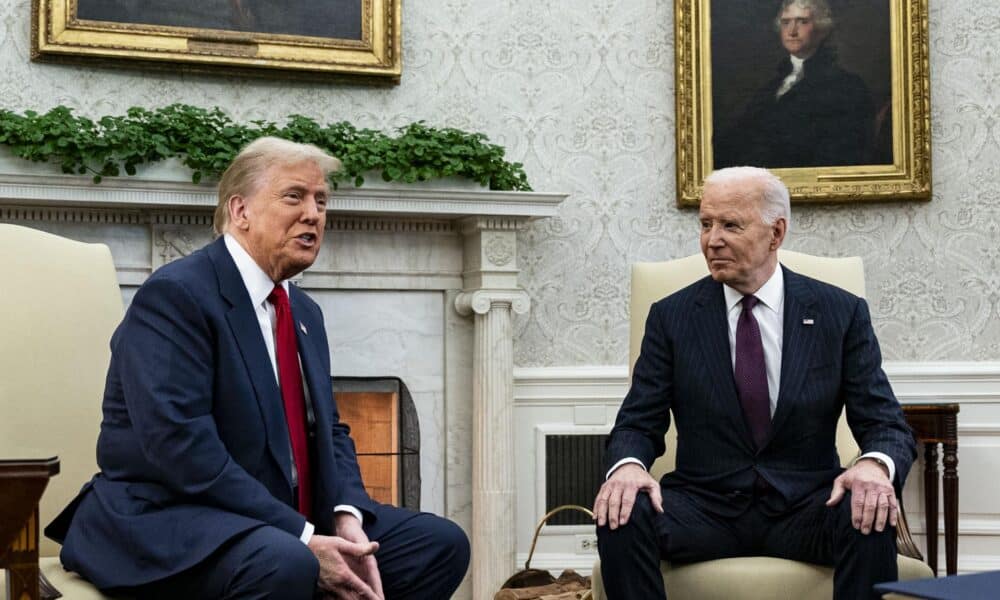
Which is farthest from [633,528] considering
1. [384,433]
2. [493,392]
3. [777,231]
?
[384,433]

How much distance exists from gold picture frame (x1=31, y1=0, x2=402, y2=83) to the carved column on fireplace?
2.96ft

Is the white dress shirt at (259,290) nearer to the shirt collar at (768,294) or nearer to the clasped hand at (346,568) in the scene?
the clasped hand at (346,568)

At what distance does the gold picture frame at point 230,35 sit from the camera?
478 cm

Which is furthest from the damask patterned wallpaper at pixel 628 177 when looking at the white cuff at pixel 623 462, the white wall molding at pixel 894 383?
the white cuff at pixel 623 462

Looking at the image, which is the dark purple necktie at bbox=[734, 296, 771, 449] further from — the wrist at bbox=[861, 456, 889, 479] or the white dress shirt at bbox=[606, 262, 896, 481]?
the wrist at bbox=[861, 456, 889, 479]

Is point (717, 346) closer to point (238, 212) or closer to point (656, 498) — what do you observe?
point (656, 498)

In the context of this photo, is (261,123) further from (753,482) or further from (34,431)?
(753,482)

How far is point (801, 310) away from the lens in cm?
322

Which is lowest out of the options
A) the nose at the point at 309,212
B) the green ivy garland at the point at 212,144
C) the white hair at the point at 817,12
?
the nose at the point at 309,212

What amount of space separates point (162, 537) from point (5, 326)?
2.88 ft

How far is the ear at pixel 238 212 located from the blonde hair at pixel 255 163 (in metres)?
0.01

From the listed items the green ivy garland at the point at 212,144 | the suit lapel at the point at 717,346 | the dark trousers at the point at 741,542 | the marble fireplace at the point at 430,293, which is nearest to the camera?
the dark trousers at the point at 741,542

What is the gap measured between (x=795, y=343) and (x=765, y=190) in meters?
0.43

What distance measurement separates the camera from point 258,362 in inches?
101
